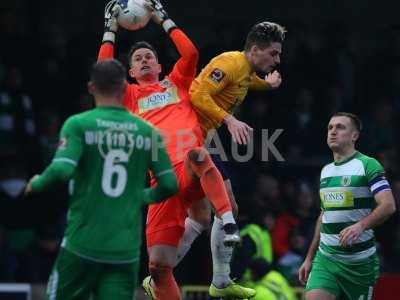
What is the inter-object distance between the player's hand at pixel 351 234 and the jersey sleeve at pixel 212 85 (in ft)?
4.50

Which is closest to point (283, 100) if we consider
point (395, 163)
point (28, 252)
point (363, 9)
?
point (395, 163)

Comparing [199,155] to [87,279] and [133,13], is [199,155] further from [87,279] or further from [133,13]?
[87,279]

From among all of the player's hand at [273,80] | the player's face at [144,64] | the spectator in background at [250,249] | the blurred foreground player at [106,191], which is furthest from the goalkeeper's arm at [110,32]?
the spectator in background at [250,249]

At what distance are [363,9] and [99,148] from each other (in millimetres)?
11346

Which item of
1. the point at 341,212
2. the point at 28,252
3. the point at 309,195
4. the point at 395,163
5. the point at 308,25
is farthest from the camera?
the point at 308,25

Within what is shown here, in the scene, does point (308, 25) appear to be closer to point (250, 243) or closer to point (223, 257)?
point (250, 243)

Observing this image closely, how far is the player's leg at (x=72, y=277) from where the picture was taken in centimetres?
854

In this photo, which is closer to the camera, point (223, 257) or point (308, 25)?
point (223, 257)

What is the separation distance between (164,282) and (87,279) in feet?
7.07

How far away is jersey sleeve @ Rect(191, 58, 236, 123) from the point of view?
10656 mm

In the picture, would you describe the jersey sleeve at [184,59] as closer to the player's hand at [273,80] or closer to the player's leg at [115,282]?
the player's hand at [273,80]

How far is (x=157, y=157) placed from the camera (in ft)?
28.4

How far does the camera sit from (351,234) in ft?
33.6

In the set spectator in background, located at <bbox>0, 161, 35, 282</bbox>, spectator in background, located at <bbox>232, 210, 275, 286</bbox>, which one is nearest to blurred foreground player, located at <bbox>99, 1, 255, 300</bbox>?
spectator in background, located at <bbox>232, 210, 275, 286</bbox>
